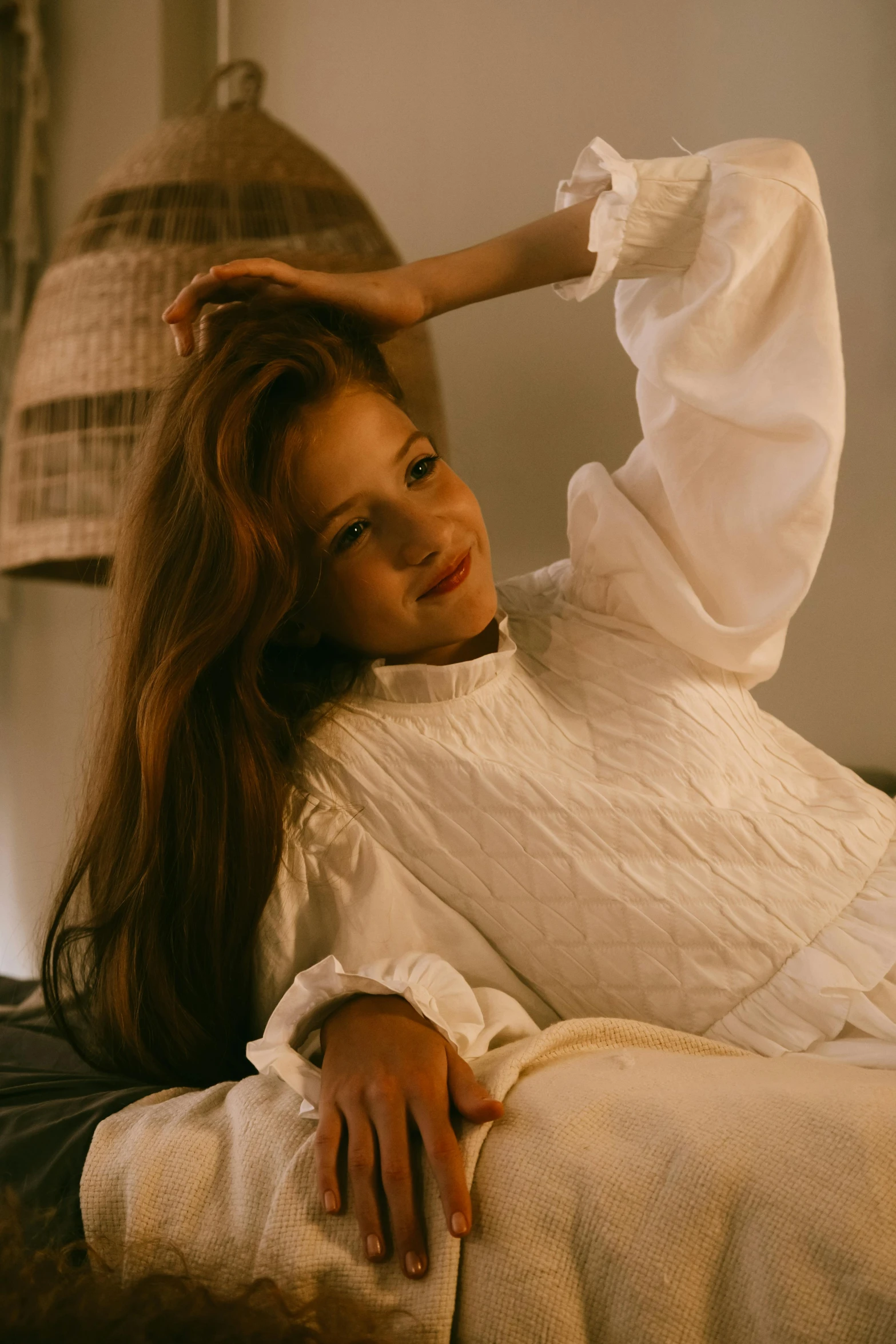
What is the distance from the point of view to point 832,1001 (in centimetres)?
79

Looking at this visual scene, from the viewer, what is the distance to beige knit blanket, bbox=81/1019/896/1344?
0.51m

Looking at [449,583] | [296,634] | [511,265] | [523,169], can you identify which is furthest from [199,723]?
[523,169]

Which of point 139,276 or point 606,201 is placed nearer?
point 606,201

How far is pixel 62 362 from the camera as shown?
1403mm

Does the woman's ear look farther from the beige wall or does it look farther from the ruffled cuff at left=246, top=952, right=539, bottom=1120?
the beige wall

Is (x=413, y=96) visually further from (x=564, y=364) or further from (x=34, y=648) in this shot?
(x=34, y=648)

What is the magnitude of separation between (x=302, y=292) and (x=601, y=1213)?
719 millimetres

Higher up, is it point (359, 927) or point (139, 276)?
point (139, 276)

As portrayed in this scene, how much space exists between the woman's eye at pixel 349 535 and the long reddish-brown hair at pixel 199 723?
0.03 metres

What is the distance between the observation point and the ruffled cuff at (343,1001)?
69cm

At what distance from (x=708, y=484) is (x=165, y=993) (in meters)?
0.62

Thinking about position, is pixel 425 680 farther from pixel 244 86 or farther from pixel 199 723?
pixel 244 86

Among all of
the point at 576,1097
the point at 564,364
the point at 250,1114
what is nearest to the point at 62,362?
the point at 564,364

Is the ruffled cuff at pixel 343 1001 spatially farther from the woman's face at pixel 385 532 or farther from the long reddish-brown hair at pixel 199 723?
the woman's face at pixel 385 532
